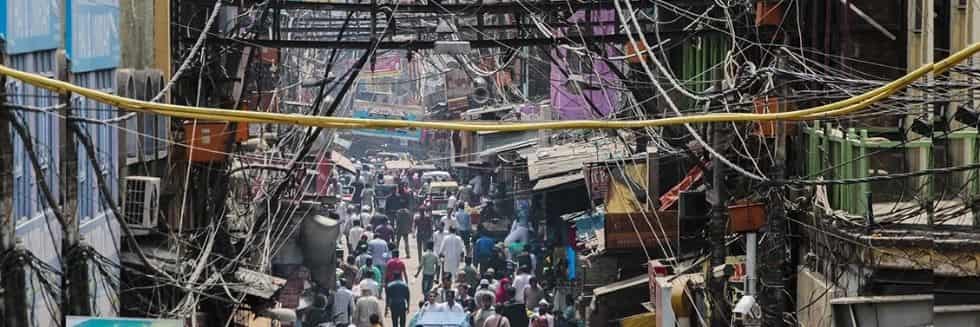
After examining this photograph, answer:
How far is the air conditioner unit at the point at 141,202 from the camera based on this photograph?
1853 cm

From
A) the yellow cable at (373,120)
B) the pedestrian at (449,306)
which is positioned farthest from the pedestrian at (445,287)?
the yellow cable at (373,120)

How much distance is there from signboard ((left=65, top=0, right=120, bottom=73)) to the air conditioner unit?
1176 millimetres

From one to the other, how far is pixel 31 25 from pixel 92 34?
10.4 feet

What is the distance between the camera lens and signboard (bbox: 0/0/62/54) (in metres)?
13.7

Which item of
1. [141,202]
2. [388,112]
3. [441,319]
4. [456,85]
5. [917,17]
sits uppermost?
[917,17]

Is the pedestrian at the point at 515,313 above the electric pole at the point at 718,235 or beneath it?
beneath

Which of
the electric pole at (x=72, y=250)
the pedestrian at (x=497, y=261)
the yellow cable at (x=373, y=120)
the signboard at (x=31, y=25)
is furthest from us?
the pedestrian at (x=497, y=261)

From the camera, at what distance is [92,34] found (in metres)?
17.9

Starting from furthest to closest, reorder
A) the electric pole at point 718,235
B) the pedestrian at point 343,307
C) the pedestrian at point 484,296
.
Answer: the pedestrian at point 343,307 < the pedestrian at point 484,296 < the electric pole at point 718,235

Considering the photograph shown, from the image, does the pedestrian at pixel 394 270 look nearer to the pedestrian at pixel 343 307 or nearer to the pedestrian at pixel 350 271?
the pedestrian at pixel 343 307

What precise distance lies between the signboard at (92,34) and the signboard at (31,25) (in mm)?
644

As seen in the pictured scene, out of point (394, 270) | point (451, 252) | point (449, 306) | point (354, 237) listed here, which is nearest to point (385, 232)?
point (354, 237)

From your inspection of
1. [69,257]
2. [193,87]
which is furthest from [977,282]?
[193,87]

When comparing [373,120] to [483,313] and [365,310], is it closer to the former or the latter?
[365,310]
